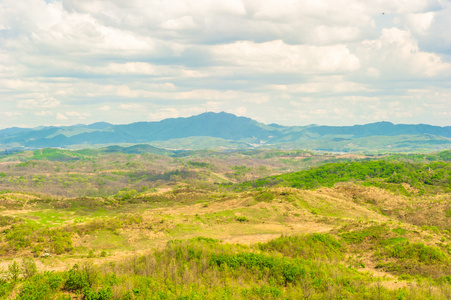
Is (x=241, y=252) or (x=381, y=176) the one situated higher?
(x=241, y=252)

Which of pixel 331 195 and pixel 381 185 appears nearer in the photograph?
pixel 331 195

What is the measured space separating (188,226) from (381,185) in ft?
264

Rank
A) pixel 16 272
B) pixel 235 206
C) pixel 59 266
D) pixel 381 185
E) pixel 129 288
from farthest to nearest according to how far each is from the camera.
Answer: pixel 381 185, pixel 235 206, pixel 59 266, pixel 16 272, pixel 129 288

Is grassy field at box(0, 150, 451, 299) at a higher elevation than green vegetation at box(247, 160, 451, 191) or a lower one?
higher

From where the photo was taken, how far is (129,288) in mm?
23469

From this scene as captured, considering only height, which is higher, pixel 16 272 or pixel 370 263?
pixel 16 272

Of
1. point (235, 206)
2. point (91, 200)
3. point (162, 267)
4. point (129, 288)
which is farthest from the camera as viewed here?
point (91, 200)

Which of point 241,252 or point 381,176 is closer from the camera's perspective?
point 241,252

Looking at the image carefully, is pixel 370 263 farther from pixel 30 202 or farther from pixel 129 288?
pixel 30 202

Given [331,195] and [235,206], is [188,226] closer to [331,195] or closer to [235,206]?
[235,206]

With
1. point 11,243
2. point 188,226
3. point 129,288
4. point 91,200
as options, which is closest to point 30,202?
point 91,200

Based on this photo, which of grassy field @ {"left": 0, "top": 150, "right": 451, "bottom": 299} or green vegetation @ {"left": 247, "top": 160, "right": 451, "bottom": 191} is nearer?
grassy field @ {"left": 0, "top": 150, "right": 451, "bottom": 299}

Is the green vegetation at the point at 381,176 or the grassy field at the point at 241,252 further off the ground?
the grassy field at the point at 241,252

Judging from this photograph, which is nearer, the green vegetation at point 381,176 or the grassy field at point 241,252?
the grassy field at point 241,252
